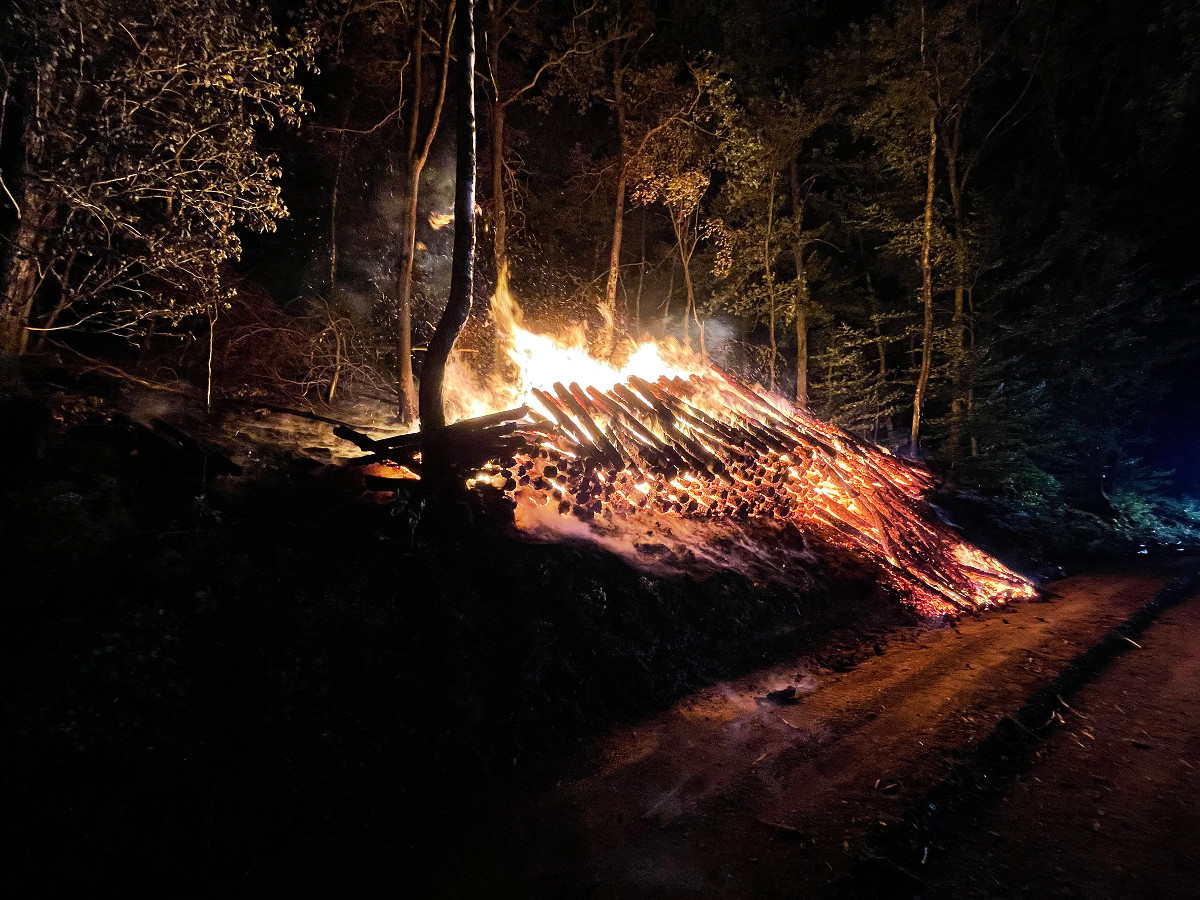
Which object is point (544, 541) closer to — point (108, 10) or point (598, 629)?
point (598, 629)

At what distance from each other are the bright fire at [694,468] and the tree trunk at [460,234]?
1132 mm

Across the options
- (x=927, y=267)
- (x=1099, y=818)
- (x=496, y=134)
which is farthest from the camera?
(x=927, y=267)

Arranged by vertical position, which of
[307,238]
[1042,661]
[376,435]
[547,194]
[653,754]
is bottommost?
[653,754]

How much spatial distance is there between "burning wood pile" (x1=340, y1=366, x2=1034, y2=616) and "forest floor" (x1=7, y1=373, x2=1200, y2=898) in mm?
1026

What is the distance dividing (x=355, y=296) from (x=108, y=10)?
10.4m

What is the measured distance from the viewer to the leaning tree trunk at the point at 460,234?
6887mm

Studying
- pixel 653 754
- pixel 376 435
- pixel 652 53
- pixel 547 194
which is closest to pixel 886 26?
pixel 652 53

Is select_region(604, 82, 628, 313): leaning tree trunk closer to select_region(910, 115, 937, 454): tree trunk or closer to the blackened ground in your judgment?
select_region(910, 115, 937, 454): tree trunk

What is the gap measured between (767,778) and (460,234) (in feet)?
22.7

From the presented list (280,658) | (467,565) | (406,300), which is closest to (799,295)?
(406,300)

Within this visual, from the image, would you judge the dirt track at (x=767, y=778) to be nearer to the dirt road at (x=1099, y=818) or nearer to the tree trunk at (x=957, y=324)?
the dirt road at (x=1099, y=818)

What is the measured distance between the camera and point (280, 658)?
449 centimetres

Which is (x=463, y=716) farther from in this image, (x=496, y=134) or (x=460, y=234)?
(x=496, y=134)

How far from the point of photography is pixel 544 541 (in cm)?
695
